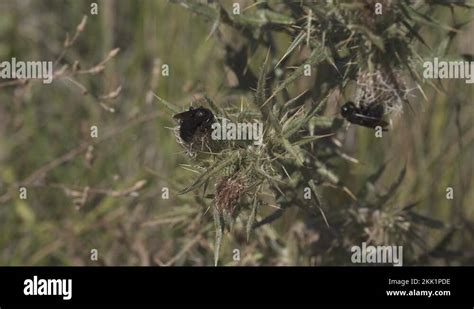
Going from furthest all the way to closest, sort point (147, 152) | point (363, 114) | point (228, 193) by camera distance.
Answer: point (147, 152)
point (363, 114)
point (228, 193)

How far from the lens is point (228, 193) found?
8.32ft

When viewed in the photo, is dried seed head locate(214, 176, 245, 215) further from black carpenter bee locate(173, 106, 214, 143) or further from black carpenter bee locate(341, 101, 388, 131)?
black carpenter bee locate(341, 101, 388, 131)

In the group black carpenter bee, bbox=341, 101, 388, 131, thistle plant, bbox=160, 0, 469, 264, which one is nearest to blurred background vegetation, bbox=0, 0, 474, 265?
thistle plant, bbox=160, 0, 469, 264

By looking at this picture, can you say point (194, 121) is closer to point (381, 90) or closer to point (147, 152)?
point (381, 90)

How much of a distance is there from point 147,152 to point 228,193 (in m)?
1.91

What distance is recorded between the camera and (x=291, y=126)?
258cm

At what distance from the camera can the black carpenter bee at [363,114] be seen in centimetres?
281

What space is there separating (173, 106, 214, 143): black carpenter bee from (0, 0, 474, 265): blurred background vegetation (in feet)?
1.83

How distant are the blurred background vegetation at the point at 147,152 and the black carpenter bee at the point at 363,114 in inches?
17.1

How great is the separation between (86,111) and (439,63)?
2.33m

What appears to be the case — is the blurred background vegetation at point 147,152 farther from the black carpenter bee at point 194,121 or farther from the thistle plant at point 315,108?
the black carpenter bee at point 194,121

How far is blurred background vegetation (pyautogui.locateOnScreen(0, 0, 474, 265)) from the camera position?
3301 millimetres

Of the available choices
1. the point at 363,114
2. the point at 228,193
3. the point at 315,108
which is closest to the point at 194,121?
the point at 228,193

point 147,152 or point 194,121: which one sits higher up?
point 147,152
